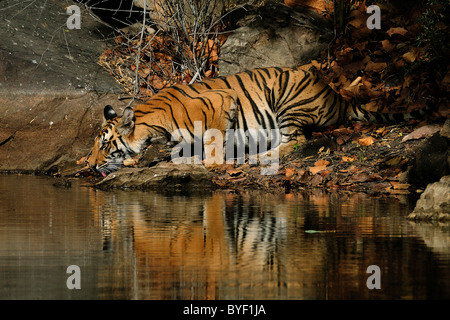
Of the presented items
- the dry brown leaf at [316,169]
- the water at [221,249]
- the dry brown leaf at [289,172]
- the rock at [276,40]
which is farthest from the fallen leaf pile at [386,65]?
the water at [221,249]

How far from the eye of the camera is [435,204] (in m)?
6.56

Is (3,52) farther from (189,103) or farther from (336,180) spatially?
(336,180)

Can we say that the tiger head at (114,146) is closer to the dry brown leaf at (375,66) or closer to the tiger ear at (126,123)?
the tiger ear at (126,123)

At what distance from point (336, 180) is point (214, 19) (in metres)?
6.05

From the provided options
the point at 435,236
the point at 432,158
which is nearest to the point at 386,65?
the point at 432,158

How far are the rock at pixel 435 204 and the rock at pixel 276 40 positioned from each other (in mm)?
6480

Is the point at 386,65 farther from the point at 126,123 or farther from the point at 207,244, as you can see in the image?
the point at 207,244

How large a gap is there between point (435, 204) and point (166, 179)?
411 centimetres

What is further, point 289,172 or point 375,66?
point 375,66

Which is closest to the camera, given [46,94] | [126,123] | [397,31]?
[126,123]

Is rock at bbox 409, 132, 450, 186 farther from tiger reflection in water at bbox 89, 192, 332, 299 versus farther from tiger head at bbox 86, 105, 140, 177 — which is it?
tiger head at bbox 86, 105, 140, 177

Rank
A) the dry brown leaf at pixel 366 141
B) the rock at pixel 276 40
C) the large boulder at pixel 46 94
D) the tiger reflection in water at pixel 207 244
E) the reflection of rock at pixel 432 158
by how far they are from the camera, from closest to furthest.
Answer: the tiger reflection in water at pixel 207 244
the reflection of rock at pixel 432 158
the dry brown leaf at pixel 366 141
the large boulder at pixel 46 94
the rock at pixel 276 40

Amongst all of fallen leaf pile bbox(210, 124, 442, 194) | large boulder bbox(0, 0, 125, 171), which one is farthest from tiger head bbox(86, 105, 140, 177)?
fallen leaf pile bbox(210, 124, 442, 194)

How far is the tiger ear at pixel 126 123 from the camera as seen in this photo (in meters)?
11.2
